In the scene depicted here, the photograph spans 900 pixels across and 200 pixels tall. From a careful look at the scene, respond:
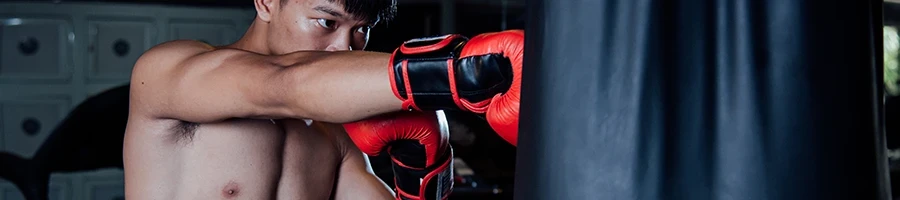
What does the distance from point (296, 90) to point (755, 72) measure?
0.47 metres

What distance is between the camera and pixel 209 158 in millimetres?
1260

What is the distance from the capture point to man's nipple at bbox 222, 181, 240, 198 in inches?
50.2

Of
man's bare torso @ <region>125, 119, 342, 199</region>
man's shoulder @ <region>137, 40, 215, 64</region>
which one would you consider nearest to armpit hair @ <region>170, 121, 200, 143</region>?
man's bare torso @ <region>125, 119, 342, 199</region>

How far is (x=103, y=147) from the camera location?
303cm

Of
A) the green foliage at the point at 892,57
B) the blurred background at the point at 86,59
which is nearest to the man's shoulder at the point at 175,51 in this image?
the blurred background at the point at 86,59

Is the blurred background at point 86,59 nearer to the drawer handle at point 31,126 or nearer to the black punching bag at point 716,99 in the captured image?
the drawer handle at point 31,126

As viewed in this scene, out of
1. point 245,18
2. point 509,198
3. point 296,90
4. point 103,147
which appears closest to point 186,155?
point 296,90

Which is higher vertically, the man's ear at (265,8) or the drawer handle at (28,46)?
the drawer handle at (28,46)

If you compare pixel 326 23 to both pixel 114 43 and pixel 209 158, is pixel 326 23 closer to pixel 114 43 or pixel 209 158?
pixel 209 158

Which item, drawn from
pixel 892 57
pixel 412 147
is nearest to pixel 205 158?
pixel 412 147

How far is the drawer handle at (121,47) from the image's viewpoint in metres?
3.45

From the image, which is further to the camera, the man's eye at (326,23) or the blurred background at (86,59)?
the blurred background at (86,59)

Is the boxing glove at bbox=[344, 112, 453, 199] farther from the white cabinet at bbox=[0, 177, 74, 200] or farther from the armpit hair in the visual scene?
the white cabinet at bbox=[0, 177, 74, 200]

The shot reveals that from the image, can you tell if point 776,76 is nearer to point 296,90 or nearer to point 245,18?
point 296,90
